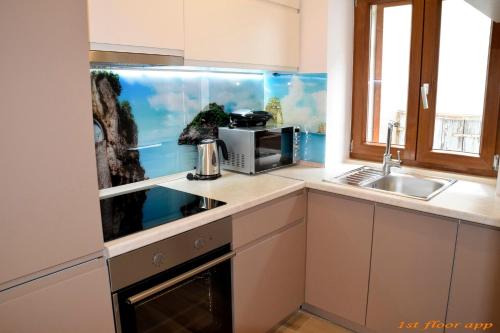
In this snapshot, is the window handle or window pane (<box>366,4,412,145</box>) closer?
the window handle

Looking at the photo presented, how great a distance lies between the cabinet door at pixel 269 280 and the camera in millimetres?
1943

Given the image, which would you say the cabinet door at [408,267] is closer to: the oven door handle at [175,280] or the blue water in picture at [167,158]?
the oven door handle at [175,280]

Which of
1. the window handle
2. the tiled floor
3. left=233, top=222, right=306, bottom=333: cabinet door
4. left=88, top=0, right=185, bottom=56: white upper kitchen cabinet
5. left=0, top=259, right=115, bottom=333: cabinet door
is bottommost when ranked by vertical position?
the tiled floor

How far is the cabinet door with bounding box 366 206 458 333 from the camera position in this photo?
1838mm

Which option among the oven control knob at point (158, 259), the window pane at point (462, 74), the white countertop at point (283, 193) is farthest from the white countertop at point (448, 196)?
the oven control knob at point (158, 259)

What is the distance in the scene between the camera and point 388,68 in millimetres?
2541

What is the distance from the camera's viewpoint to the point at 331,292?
230cm

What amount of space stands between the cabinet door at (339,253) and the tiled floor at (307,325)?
0.09 m

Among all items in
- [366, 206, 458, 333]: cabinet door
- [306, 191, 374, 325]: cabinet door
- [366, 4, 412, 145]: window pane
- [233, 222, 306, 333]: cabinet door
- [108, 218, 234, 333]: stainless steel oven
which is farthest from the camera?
[366, 4, 412, 145]: window pane

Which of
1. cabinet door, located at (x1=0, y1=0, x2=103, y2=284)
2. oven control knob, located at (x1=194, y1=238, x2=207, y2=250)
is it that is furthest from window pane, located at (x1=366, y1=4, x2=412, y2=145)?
cabinet door, located at (x1=0, y1=0, x2=103, y2=284)

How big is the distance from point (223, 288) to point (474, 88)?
1.79m

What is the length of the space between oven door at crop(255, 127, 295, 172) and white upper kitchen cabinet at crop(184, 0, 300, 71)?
40cm

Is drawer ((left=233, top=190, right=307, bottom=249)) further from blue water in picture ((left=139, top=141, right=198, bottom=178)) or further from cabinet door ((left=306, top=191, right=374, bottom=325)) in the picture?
blue water in picture ((left=139, top=141, right=198, bottom=178))

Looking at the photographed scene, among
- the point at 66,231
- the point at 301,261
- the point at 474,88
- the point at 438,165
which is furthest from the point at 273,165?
the point at 66,231
